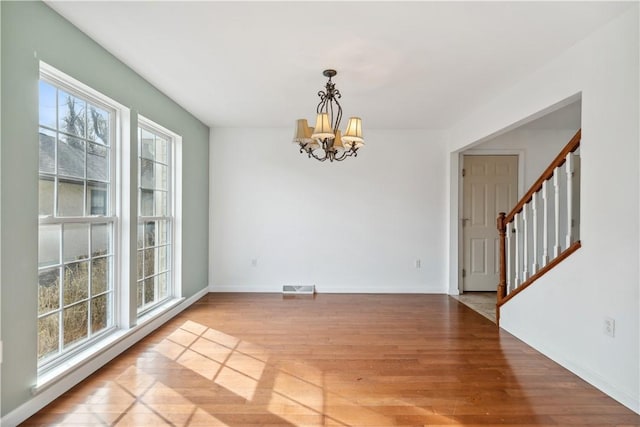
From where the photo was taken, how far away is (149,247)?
11.1 feet

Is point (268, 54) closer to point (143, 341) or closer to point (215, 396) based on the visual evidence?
point (215, 396)

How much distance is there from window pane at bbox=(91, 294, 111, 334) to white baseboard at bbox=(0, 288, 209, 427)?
0.62ft

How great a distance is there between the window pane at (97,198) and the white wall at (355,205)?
2.10 meters

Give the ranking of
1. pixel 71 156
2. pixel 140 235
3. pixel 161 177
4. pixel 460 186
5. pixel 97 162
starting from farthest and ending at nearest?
pixel 460 186
pixel 161 177
pixel 140 235
pixel 97 162
pixel 71 156

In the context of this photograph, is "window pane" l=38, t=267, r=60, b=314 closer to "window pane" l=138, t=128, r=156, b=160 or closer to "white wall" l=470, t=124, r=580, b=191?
"window pane" l=138, t=128, r=156, b=160

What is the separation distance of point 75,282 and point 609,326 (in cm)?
368

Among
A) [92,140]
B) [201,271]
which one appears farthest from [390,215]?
[92,140]

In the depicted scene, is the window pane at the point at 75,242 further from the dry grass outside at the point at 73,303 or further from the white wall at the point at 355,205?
the white wall at the point at 355,205

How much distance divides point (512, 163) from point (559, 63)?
7.86 ft

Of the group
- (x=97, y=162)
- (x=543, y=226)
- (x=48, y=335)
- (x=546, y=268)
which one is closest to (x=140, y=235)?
(x=97, y=162)

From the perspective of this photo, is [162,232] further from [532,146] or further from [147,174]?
[532,146]

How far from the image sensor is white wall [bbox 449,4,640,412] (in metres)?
1.94

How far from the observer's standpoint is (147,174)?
3363 millimetres

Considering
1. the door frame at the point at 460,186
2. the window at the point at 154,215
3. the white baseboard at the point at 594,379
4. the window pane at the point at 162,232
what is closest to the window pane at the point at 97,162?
the window at the point at 154,215
